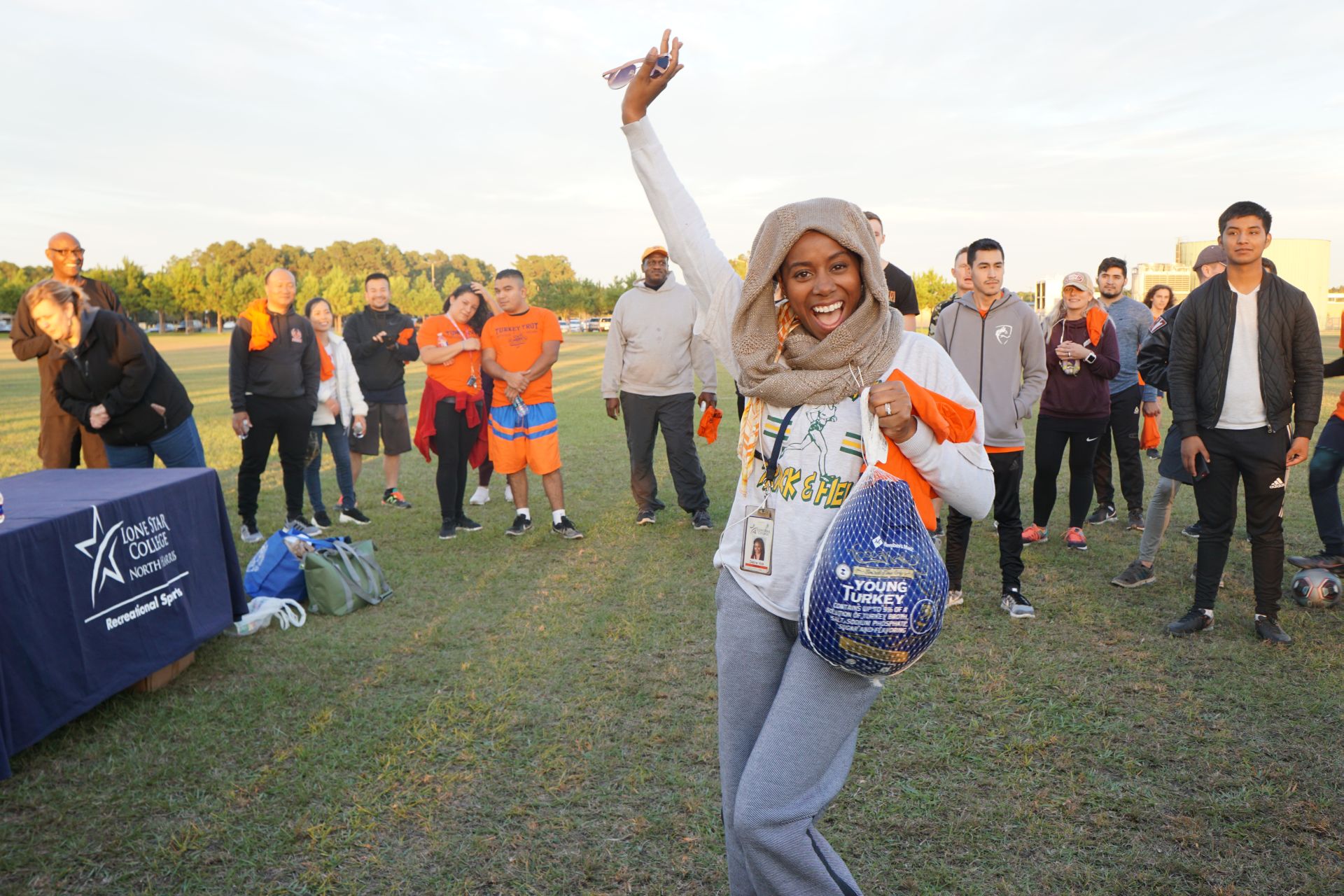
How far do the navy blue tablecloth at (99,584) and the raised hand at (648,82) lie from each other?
3.10 meters

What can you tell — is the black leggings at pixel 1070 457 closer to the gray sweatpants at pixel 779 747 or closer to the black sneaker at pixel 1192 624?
the black sneaker at pixel 1192 624

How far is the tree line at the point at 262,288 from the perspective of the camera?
78.1 meters

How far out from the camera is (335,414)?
8336 millimetres

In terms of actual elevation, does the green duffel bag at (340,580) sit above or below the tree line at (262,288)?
below

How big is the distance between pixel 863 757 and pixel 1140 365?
3.54m

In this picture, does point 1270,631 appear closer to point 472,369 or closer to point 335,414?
point 472,369

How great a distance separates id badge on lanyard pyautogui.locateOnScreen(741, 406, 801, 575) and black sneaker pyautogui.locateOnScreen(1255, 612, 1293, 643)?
162 inches

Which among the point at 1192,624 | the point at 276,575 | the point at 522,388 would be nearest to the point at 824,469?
the point at 1192,624

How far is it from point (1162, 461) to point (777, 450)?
4.56 meters

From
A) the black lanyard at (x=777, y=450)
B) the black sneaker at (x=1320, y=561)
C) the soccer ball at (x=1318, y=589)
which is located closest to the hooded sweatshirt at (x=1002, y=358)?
the soccer ball at (x=1318, y=589)

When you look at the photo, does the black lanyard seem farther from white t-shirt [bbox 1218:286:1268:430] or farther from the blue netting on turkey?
white t-shirt [bbox 1218:286:1268:430]

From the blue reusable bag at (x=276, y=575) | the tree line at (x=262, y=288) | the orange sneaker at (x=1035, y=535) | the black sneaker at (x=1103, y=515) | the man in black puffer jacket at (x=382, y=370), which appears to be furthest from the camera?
the tree line at (x=262, y=288)

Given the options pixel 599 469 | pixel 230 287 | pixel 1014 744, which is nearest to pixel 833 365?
pixel 1014 744

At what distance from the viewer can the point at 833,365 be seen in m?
2.12
